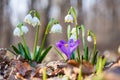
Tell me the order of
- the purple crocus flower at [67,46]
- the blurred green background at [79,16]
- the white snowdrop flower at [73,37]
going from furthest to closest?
the blurred green background at [79,16] < the white snowdrop flower at [73,37] < the purple crocus flower at [67,46]

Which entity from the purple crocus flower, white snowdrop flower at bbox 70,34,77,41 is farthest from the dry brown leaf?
white snowdrop flower at bbox 70,34,77,41

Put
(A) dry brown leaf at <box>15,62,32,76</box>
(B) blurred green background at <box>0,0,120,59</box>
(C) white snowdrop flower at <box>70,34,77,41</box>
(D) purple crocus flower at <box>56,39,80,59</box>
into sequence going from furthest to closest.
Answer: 1. (B) blurred green background at <box>0,0,120,59</box>
2. (C) white snowdrop flower at <box>70,34,77,41</box>
3. (D) purple crocus flower at <box>56,39,80,59</box>
4. (A) dry brown leaf at <box>15,62,32,76</box>

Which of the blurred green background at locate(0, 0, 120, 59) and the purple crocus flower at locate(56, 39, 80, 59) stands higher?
the blurred green background at locate(0, 0, 120, 59)

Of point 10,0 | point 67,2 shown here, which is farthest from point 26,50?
point 10,0

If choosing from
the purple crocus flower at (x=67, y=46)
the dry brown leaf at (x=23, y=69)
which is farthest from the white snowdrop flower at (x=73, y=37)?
the dry brown leaf at (x=23, y=69)

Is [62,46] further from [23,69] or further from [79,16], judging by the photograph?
[79,16]

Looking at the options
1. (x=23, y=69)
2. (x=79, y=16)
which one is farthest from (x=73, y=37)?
(x=79, y=16)

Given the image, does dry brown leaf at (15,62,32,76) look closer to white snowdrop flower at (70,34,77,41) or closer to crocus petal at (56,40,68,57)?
crocus petal at (56,40,68,57)

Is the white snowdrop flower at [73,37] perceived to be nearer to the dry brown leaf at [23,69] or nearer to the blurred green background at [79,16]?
the dry brown leaf at [23,69]

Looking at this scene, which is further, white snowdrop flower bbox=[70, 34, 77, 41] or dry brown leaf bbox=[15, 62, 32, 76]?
white snowdrop flower bbox=[70, 34, 77, 41]
